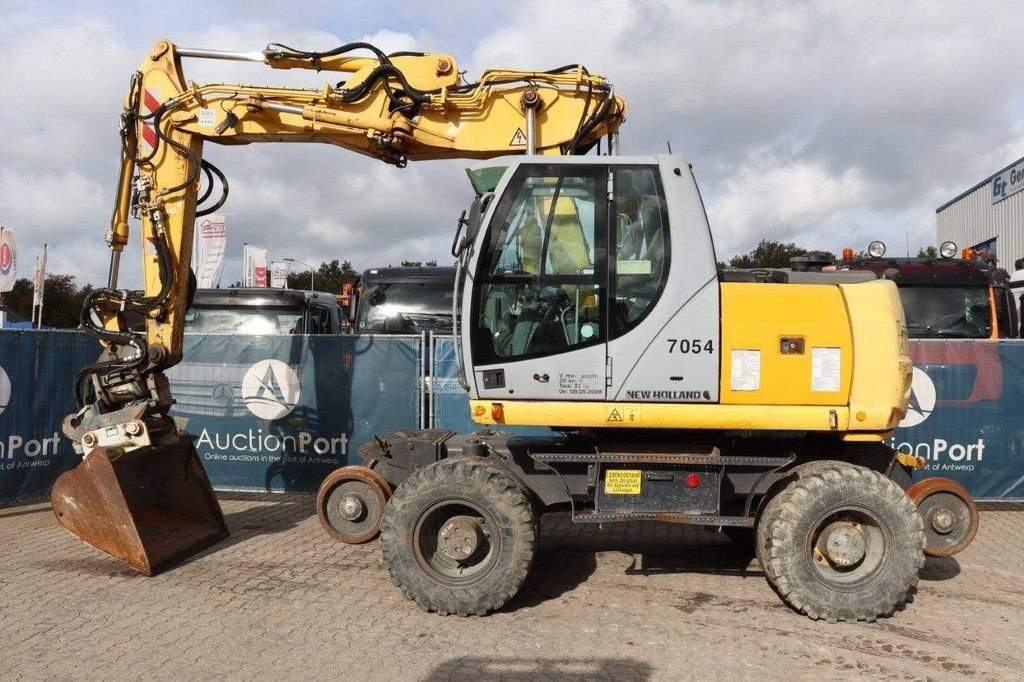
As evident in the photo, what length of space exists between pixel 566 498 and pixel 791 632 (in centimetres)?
172

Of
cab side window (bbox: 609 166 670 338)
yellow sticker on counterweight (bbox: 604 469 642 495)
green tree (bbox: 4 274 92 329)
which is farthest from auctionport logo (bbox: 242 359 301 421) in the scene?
green tree (bbox: 4 274 92 329)

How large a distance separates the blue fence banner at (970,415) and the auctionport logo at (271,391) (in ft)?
22.2

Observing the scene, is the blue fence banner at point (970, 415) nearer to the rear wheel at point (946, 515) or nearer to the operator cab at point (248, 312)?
the rear wheel at point (946, 515)

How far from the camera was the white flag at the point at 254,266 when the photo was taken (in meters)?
28.2

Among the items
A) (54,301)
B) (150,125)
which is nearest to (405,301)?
(150,125)

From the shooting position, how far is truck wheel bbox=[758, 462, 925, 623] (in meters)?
5.74

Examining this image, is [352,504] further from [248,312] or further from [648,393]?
[248,312]

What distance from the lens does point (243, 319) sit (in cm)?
1224

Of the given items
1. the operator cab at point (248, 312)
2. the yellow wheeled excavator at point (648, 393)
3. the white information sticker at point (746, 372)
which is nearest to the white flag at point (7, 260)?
the operator cab at point (248, 312)

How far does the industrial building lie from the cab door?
74.7ft

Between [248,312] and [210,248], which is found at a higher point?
[210,248]

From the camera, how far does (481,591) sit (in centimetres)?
578

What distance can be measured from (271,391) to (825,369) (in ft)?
21.2

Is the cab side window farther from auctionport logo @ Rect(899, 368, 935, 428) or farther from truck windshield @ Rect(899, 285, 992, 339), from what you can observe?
truck windshield @ Rect(899, 285, 992, 339)
